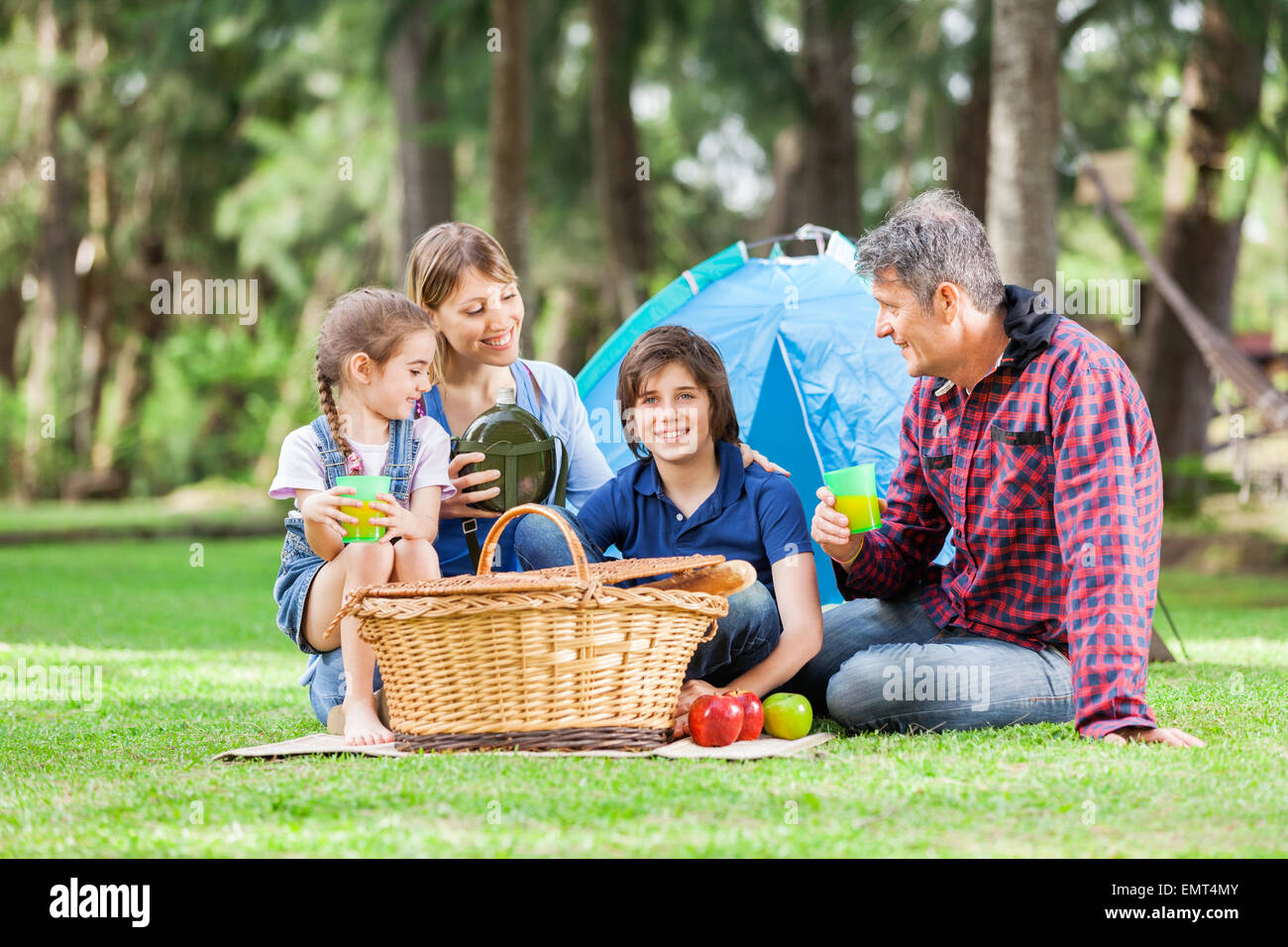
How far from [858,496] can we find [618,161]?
7872 millimetres

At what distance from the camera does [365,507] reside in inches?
117

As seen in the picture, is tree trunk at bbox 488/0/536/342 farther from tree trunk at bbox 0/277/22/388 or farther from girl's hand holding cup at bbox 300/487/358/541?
tree trunk at bbox 0/277/22/388

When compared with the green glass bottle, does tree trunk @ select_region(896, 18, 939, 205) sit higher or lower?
higher

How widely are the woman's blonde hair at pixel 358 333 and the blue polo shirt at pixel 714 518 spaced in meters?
0.60

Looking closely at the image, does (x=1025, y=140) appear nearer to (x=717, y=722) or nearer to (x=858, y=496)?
(x=858, y=496)

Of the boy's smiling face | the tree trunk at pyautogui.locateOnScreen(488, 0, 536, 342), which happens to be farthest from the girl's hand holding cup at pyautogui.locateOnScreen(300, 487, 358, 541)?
the tree trunk at pyautogui.locateOnScreen(488, 0, 536, 342)

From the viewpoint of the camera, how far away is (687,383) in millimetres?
3359

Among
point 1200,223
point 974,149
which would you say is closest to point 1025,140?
point 1200,223

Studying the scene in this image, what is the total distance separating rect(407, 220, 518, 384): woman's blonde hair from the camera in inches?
139

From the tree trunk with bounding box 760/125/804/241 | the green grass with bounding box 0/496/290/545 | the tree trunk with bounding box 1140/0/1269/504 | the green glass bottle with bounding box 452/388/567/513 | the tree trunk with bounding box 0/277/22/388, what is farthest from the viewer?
the tree trunk with bounding box 0/277/22/388

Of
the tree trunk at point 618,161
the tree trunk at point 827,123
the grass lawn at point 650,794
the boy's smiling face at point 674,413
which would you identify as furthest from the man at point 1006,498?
the tree trunk at point 827,123

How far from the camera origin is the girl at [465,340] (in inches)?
137

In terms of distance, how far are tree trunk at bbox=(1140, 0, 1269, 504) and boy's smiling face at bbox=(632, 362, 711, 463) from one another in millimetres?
6060

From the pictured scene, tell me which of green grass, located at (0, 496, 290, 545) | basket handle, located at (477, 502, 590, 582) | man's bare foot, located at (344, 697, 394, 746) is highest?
basket handle, located at (477, 502, 590, 582)
